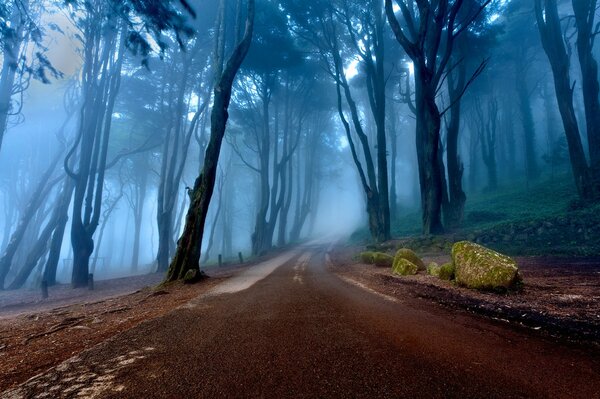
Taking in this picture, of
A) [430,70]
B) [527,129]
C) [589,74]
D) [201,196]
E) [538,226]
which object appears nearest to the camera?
[201,196]

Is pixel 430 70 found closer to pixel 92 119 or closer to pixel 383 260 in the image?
pixel 383 260

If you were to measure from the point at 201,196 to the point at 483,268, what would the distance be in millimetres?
7717

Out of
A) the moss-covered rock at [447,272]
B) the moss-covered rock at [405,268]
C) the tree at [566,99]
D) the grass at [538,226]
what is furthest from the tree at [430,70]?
the moss-covered rock at [447,272]

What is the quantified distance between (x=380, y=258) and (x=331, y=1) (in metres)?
16.1

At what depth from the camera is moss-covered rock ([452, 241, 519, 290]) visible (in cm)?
439

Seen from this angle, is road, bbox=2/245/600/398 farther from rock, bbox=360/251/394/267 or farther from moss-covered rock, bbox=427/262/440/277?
rock, bbox=360/251/394/267

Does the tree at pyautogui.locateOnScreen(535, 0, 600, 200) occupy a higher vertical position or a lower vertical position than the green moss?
higher

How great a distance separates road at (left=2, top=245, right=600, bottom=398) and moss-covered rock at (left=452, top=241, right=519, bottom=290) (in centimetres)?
128

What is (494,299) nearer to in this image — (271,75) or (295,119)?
(271,75)

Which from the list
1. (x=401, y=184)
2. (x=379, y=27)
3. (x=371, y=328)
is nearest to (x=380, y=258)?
(x=371, y=328)

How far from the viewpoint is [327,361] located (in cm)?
231

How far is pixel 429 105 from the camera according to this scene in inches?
420

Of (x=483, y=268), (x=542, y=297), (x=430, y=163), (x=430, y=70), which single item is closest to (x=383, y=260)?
(x=483, y=268)

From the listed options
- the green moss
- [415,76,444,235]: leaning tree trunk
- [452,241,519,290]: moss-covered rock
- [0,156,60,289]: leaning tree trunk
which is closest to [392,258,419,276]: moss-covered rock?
[452,241,519,290]: moss-covered rock
